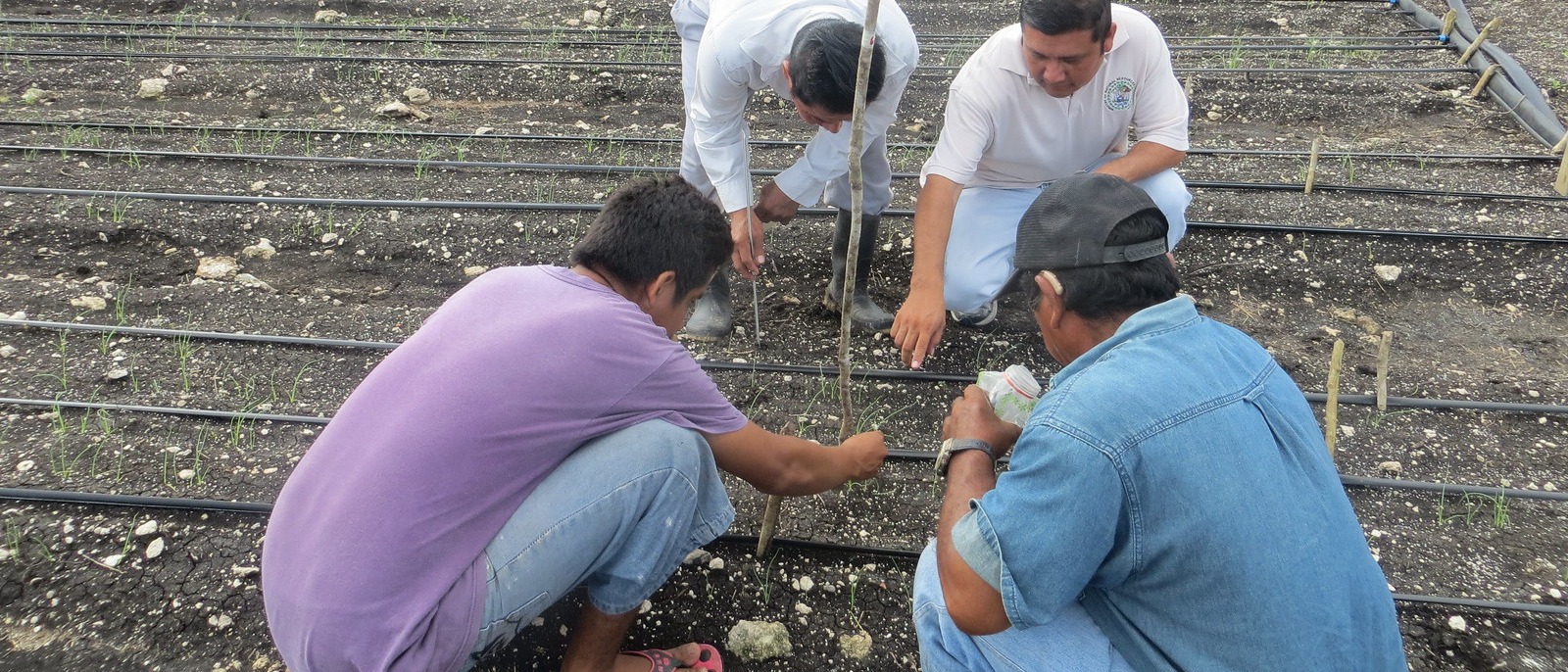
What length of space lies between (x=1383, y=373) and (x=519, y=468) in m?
2.39

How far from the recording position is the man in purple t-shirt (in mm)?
1437

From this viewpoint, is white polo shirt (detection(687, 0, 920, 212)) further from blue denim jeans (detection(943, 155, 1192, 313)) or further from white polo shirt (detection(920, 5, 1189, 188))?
blue denim jeans (detection(943, 155, 1192, 313))

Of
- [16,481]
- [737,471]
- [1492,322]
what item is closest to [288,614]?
[737,471]

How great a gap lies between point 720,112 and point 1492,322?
2.78m

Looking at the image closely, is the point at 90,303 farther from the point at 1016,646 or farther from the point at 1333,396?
the point at 1333,396

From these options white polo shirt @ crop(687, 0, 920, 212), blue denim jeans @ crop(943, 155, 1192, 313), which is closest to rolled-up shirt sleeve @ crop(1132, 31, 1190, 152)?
blue denim jeans @ crop(943, 155, 1192, 313)

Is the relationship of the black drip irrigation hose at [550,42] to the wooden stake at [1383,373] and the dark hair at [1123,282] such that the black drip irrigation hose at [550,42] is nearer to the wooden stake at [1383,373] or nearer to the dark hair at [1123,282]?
the wooden stake at [1383,373]

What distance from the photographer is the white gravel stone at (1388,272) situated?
11.4ft

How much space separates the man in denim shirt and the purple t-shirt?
643 millimetres

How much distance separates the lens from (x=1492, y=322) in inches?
130

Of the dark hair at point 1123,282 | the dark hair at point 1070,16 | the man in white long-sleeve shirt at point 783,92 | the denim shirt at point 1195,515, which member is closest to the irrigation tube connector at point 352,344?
the man in white long-sleeve shirt at point 783,92

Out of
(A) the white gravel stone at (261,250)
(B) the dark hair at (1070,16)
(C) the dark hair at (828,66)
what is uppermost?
(B) the dark hair at (1070,16)

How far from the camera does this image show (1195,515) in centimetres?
121

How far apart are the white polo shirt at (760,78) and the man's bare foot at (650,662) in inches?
49.6
